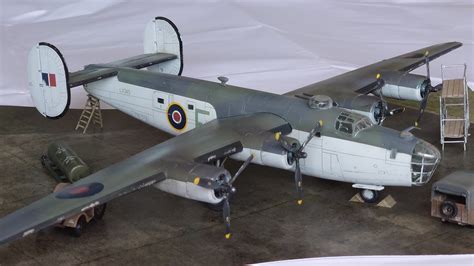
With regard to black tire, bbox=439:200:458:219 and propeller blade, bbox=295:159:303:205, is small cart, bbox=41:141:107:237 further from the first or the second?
black tire, bbox=439:200:458:219

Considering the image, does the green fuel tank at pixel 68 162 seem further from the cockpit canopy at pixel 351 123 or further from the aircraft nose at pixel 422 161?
the aircraft nose at pixel 422 161

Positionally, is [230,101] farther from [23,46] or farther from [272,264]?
[23,46]

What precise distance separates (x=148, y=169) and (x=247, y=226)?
3270 millimetres

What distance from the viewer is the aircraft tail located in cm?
A: 2522

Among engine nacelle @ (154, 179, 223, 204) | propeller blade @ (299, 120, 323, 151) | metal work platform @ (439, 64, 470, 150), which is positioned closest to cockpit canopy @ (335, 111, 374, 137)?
propeller blade @ (299, 120, 323, 151)

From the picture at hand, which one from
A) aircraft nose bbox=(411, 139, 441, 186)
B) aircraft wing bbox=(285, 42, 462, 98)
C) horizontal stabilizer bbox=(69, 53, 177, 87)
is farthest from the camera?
aircraft wing bbox=(285, 42, 462, 98)

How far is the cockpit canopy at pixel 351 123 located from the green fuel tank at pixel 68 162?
786cm

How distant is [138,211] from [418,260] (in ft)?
26.5

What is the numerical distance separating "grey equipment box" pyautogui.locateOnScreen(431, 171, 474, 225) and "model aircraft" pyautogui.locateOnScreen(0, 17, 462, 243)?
689 millimetres

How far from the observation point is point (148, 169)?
A: 2012cm

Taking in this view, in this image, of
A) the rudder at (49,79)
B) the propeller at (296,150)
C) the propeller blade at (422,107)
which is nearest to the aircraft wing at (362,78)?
the propeller blade at (422,107)

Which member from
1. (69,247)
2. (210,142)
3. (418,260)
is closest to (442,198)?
(418,260)

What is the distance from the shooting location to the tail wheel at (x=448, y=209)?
67.8 feet

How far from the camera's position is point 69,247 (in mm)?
20031
